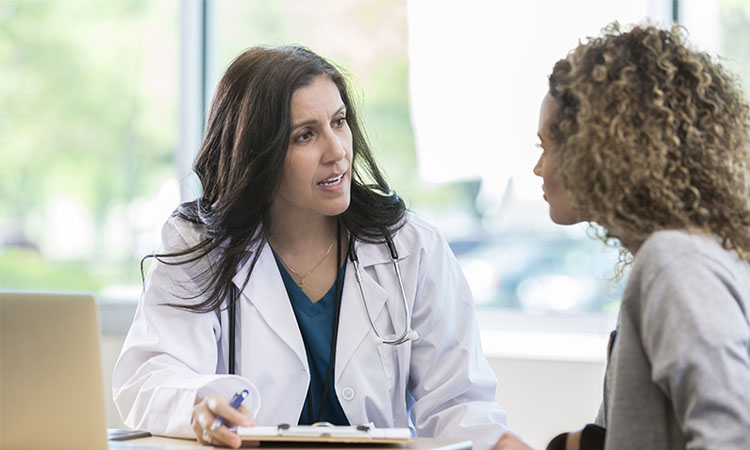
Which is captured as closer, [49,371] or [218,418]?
[49,371]

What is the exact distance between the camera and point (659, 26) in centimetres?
117

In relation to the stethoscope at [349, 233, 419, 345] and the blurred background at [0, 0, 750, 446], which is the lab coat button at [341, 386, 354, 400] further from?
the blurred background at [0, 0, 750, 446]

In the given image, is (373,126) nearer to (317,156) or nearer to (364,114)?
(364,114)

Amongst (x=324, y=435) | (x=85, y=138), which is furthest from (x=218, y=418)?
(x=85, y=138)

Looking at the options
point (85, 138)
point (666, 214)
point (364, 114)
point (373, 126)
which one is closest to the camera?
point (666, 214)

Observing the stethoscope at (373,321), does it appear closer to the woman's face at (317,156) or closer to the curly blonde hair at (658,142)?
the woman's face at (317,156)

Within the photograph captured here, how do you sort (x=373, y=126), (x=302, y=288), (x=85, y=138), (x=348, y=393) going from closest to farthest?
(x=348, y=393)
(x=302, y=288)
(x=373, y=126)
(x=85, y=138)

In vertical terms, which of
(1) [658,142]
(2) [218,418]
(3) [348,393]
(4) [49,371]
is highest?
(1) [658,142]

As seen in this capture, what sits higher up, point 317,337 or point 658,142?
point 658,142

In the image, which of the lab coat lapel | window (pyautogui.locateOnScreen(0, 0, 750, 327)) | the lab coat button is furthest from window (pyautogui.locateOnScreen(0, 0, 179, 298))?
the lab coat button

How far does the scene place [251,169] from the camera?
165cm

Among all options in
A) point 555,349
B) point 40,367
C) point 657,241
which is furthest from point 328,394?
point 555,349

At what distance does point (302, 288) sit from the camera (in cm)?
173

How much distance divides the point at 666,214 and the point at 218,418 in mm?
712
